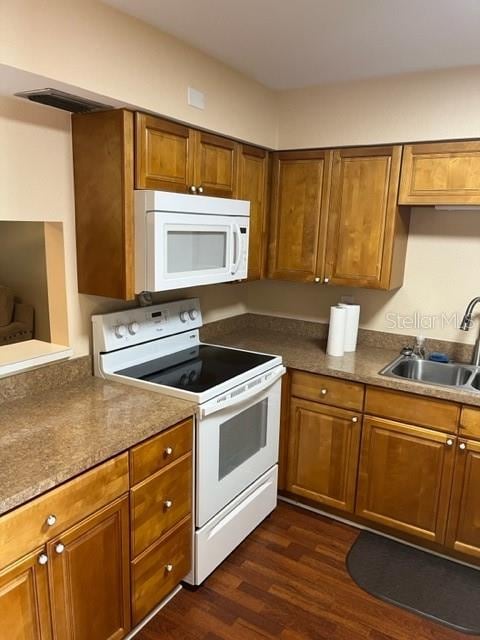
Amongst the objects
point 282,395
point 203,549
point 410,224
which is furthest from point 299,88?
point 203,549

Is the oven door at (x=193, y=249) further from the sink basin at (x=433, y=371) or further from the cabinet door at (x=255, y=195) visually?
the sink basin at (x=433, y=371)

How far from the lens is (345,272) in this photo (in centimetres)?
272

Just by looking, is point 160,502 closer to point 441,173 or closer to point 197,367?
point 197,367

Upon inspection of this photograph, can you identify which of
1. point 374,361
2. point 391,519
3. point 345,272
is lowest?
→ point 391,519

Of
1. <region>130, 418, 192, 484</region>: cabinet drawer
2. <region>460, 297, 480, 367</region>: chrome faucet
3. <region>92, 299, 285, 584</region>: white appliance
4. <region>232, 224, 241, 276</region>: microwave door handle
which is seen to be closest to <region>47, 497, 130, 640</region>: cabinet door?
<region>130, 418, 192, 484</region>: cabinet drawer

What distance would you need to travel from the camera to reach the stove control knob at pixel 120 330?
7.35ft

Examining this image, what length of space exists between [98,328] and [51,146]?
2.61ft

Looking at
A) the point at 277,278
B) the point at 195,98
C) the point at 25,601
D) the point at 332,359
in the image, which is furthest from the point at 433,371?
the point at 25,601

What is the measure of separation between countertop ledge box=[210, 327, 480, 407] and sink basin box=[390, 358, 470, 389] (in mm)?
85

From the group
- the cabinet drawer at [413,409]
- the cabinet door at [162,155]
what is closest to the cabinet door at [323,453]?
the cabinet drawer at [413,409]

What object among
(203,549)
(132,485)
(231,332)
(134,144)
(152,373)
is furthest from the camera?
(231,332)

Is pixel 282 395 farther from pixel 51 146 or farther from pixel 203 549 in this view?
pixel 51 146

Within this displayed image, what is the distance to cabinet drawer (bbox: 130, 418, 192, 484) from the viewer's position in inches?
67.9

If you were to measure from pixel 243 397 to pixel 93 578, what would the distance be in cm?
93
